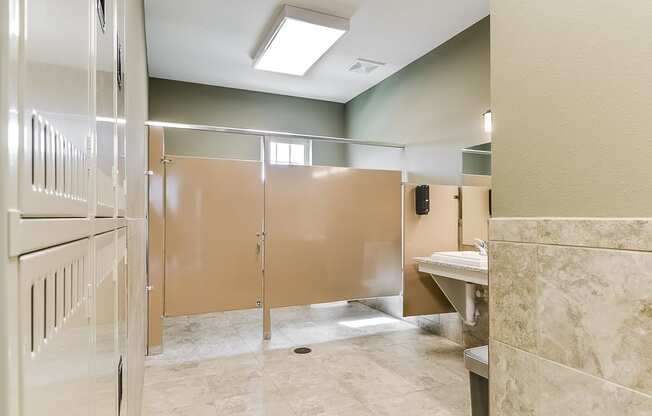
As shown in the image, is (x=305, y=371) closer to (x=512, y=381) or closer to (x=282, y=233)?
(x=282, y=233)

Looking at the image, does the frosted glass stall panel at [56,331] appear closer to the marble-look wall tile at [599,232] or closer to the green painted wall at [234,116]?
the marble-look wall tile at [599,232]

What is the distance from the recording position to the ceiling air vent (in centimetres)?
373

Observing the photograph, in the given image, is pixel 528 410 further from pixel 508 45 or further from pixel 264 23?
pixel 264 23

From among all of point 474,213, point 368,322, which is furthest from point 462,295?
point 368,322

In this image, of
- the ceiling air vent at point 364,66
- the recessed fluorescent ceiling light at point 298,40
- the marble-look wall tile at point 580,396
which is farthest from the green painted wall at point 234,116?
the marble-look wall tile at point 580,396

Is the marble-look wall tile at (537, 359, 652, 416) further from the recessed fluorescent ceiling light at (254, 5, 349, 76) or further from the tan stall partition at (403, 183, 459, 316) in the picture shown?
the recessed fluorescent ceiling light at (254, 5, 349, 76)

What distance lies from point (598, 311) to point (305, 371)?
2191 mm

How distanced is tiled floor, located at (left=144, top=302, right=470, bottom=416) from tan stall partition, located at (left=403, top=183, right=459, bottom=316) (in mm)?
331

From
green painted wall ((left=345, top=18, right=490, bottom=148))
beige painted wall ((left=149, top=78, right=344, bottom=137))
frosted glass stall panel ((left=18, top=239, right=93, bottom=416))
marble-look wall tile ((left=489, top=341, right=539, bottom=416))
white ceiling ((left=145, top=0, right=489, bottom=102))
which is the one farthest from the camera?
beige painted wall ((left=149, top=78, right=344, bottom=137))

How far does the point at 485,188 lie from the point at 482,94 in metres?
0.80

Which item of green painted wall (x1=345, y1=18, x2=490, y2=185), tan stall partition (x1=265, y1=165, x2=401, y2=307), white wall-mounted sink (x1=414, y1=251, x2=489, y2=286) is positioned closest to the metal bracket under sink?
white wall-mounted sink (x1=414, y1=251, x2=489, y2=286)

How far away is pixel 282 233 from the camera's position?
10.6 feet

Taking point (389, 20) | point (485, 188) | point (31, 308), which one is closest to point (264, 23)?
point (389, 20)

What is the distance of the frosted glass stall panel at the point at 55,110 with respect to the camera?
216mm
